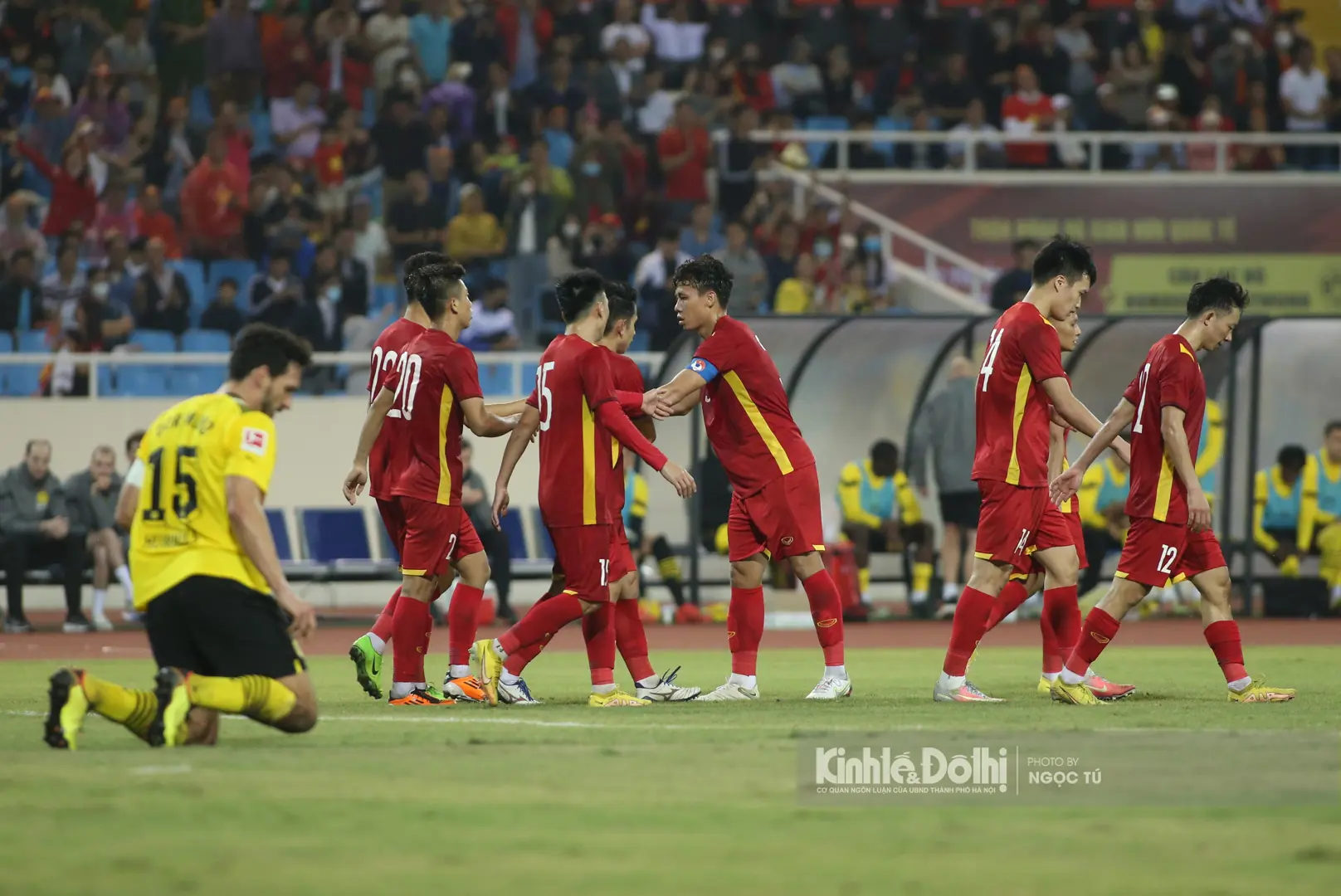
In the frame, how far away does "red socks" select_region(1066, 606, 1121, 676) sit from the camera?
10.5 meters

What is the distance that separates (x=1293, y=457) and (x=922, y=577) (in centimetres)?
384

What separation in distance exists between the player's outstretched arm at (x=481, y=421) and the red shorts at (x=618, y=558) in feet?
2.63

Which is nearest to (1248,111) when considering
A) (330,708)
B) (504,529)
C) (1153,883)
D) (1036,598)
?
(1036,598)

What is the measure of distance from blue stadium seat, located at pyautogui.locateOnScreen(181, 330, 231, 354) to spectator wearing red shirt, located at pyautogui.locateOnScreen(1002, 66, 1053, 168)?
10.3 meters

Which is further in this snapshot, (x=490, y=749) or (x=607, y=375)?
(x=607, y=375)

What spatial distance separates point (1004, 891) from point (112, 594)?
57.5 feet

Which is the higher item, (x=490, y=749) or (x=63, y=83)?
(x=63, y=83)

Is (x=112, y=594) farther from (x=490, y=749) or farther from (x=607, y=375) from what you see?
(x=490, y=749)

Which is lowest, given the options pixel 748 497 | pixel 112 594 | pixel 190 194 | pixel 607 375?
pixel 112 594

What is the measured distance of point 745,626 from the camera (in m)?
11.0

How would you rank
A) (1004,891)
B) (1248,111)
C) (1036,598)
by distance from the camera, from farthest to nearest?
(1248,111)
(1036,598)
(1004,891)

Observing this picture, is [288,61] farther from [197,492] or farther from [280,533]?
[197,492]

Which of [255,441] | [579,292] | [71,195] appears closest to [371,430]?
[579,292]

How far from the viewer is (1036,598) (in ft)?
68.6
